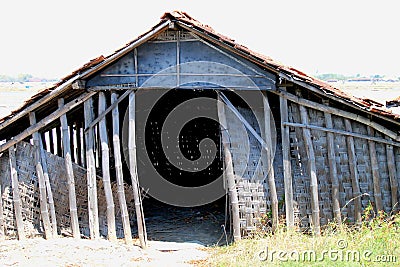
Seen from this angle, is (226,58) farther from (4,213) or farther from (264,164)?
(4,213)

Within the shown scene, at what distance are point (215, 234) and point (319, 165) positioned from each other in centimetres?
260

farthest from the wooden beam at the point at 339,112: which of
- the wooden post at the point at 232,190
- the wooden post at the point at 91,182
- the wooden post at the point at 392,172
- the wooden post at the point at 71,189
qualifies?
the wooden post at the point at 71,189

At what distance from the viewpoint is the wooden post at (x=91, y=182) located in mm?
9406

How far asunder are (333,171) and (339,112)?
1.00 metres

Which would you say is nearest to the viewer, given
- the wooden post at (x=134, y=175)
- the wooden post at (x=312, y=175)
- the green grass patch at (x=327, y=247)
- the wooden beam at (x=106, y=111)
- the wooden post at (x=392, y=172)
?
the green grass patch at (x=327, y=247)

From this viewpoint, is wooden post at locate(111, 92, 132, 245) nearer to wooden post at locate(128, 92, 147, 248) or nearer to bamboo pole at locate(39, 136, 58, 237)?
wooden post at locate(128, 92, 147, 248)

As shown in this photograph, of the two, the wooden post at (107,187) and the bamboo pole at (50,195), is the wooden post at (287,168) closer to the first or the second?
the wooden post at (107,187)

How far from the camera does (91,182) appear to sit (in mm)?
9477

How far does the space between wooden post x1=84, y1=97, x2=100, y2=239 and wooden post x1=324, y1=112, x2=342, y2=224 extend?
4.17 m

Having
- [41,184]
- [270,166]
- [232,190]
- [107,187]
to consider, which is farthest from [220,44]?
[41,184]

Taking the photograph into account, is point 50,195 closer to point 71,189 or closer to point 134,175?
point 71,189

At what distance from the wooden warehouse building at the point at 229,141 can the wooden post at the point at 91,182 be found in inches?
0.7

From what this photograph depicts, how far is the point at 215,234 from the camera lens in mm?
10164

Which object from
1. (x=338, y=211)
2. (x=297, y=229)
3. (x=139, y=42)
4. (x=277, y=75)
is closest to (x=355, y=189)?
(x=338, y=211)
